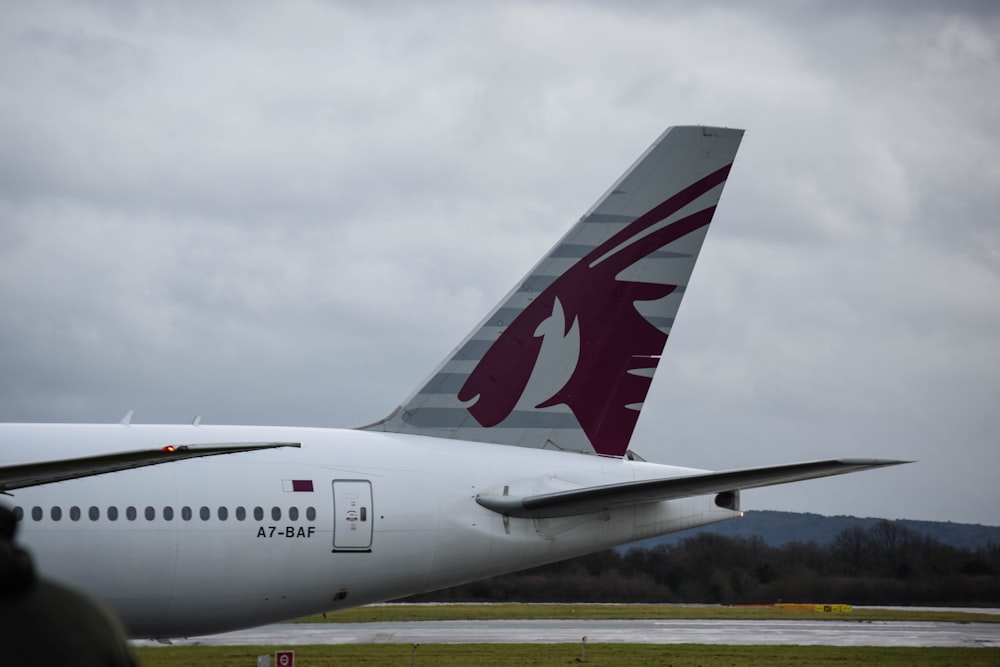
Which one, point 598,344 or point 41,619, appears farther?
point 598,344

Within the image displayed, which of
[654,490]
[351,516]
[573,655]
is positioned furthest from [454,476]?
[573,655]

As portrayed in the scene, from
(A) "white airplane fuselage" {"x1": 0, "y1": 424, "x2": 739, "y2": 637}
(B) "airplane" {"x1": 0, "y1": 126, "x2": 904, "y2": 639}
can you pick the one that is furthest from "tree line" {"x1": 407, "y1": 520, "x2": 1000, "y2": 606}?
(A) "white airplane fuselage" {"x1": 0, "y1": 424, "x2": 739, "y2": 637}

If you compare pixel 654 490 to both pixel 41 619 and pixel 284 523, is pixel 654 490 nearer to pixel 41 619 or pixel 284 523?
pixel 284 523

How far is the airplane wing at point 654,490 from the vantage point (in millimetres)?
14812

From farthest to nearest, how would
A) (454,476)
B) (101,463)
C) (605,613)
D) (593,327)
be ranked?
(605,613) < (593,327) < (454,476) < (101,463)

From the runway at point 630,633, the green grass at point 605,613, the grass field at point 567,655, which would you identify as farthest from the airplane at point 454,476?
the green grass at point 605,613

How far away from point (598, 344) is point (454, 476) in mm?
3410

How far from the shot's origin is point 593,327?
63.8 feet

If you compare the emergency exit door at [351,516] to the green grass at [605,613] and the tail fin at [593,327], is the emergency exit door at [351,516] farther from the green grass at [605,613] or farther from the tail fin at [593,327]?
the green grass at [605,613]

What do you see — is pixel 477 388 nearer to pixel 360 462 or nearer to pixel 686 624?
pixel 360 462

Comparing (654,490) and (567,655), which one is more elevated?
(654,490)

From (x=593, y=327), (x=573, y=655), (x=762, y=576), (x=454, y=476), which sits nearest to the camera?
(x=454, y=476)

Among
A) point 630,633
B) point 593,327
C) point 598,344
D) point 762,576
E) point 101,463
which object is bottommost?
point 630,633

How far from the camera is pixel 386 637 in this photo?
3809 centimetres
